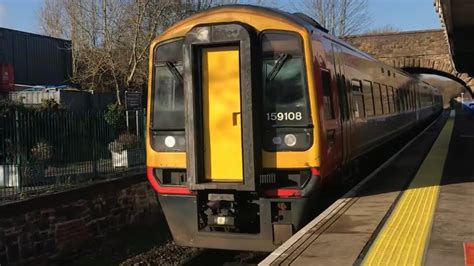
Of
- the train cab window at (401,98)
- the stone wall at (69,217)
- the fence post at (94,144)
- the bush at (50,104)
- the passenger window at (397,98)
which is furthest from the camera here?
the bush at (50,104)

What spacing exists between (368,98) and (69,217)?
6.20 meters

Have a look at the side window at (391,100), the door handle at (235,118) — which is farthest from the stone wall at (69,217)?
the side window at (391,100)

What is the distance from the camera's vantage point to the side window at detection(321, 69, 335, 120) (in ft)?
24.5

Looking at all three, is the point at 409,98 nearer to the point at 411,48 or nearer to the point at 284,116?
the point at 284,116

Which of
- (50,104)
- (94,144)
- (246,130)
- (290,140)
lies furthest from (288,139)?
(50,104)

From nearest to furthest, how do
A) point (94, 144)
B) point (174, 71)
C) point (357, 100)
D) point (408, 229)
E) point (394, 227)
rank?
point (408, 229) < point (394, 227) < point (174, 71) < point (357, 100) < point (94, 144)

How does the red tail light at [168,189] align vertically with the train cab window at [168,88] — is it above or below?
below

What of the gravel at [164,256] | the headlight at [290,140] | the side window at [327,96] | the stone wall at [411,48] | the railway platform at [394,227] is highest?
the stone wall at [411,48]

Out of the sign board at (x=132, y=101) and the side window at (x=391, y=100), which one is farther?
the sign board at (x=132, y=101)

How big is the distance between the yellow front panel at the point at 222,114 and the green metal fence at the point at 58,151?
183 inches

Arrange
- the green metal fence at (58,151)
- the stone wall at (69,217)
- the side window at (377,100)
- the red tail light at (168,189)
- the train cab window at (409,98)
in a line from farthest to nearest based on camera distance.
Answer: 1. the train cab window at (409,98)
2. the side window at (377,100)
3. the green metal fence at (58,151)
4. the stone wall at (69,217)
5. the red tail light at (168,189)

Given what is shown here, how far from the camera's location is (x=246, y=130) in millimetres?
6871

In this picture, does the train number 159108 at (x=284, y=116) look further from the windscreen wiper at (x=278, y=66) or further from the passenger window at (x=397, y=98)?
the passenger window at (x=397, y=98)

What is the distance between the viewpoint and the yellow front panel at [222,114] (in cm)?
704
